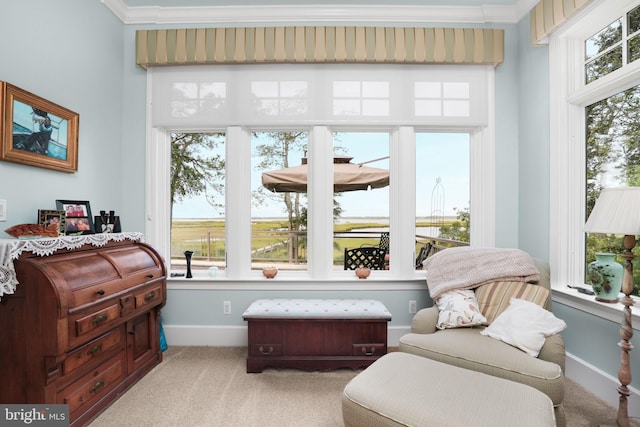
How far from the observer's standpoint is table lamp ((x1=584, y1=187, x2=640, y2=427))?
4.87 feet

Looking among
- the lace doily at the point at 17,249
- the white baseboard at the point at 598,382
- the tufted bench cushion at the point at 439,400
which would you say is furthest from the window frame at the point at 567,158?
the lace doily at the point at 17,249

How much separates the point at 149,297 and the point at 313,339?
1.27 meters

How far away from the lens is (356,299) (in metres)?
2.77

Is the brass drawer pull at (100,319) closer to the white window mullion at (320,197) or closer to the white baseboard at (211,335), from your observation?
the white baseboard at (211,335)

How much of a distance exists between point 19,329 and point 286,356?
1578 mm

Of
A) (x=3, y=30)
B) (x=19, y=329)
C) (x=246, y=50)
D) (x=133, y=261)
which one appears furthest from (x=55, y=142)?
(x=246, y=50)

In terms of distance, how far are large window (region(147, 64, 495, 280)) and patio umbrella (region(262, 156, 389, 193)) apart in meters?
0.01

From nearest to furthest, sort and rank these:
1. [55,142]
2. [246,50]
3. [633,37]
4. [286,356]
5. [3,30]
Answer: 1. [3,30]
2. [633,37]
3. [55,142]
4. [286,356]
5. [246,50]

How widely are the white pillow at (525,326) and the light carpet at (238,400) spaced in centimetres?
51

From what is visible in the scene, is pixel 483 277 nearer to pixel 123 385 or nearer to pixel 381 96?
pixel 381 96

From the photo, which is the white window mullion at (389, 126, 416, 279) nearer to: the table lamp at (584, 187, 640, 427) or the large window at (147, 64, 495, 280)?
the large window at (147, 64, 495, 280)

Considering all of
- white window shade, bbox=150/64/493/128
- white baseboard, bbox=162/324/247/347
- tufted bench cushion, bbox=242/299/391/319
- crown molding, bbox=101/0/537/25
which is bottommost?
white baseboard, bbox=162/324/247/347

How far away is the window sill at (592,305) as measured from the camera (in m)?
1.83

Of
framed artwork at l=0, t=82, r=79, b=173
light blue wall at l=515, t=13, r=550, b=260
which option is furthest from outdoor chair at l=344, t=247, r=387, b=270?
framed artwork at l=0, t=82, r=79, b=173
